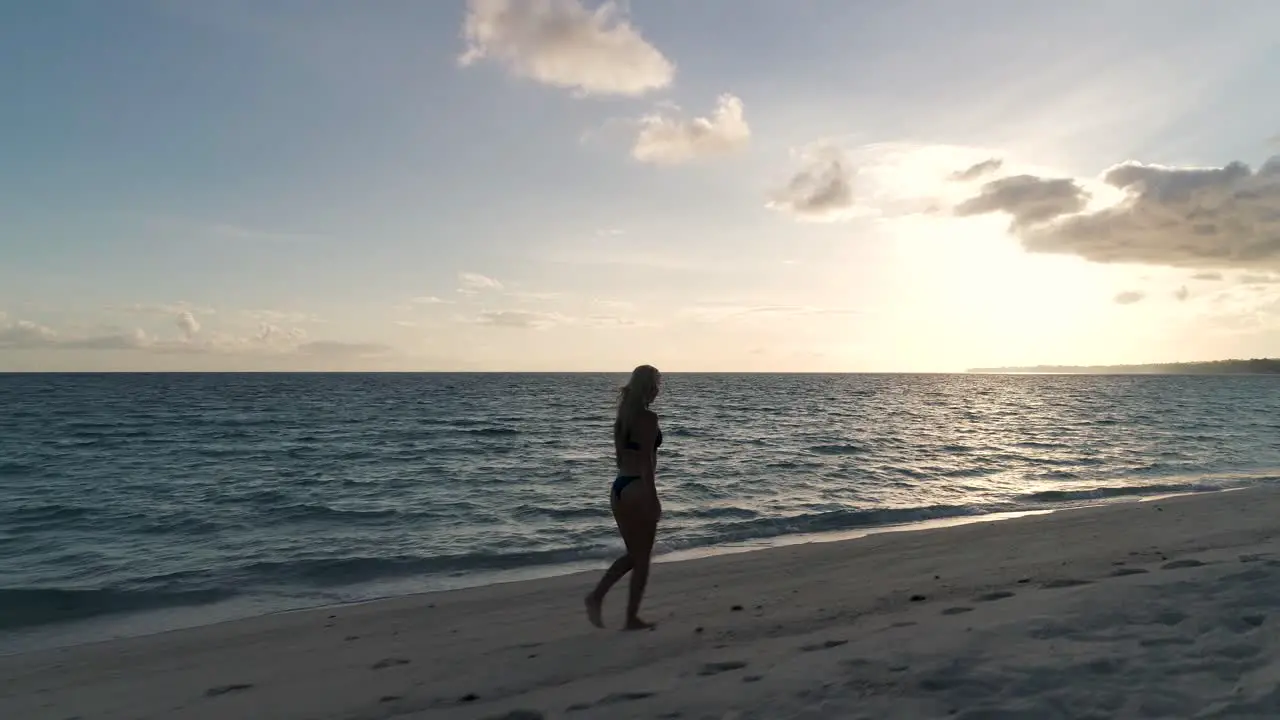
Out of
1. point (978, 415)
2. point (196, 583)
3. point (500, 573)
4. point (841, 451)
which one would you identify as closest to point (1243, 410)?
point (978, 415)

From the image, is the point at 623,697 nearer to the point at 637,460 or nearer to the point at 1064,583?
the point at 637,460

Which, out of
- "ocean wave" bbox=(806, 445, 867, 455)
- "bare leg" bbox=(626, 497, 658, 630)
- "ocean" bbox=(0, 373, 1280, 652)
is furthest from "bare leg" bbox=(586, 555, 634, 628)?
"ocean wave" bbox=(806, 445, 867, 455)

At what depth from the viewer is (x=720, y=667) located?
4891 mm

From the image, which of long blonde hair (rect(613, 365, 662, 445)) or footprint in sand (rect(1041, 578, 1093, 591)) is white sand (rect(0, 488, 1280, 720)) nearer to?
footprint in sand (rect(1041, 578, 1093, 591))

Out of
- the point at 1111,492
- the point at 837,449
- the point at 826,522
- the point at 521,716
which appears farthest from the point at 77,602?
the point at 837,449

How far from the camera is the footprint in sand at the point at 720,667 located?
189 inches

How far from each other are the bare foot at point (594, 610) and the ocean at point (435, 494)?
14.4ft

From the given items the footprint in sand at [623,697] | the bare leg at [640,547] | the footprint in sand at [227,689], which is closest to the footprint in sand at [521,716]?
the footprint in sand at [623,697]

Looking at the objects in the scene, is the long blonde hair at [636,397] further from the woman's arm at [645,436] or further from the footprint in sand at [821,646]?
the footprint in sand at [821,646]

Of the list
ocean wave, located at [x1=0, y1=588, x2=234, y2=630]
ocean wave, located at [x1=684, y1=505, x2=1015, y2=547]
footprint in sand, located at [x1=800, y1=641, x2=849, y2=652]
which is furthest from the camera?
ocean wave, located at [x1=684, y1=505, x2=1015, y2=547]

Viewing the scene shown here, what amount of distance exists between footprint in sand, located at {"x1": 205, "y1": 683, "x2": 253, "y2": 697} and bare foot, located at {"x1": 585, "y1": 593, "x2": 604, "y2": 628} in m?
2.70

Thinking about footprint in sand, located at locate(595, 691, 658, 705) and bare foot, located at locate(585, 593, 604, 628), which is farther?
bare foot, located at locate(585, 593, 604, 628)

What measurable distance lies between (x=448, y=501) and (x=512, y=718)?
12554 millimetres

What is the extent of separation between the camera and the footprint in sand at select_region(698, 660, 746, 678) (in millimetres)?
4793
